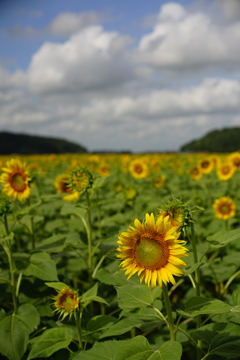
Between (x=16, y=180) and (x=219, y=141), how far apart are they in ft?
169

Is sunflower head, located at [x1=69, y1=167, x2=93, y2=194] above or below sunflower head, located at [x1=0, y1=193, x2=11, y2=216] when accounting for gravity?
above

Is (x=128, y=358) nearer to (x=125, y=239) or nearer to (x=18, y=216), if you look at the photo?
(x=125, y=239)

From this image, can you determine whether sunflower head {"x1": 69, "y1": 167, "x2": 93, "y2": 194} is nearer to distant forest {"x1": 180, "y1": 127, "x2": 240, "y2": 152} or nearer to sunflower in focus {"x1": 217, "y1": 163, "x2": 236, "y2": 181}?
sunflower in focus {"x1": 217, "y1": 163, "x2": 236, "y2": 181}

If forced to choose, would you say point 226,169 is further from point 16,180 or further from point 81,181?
point 81,181

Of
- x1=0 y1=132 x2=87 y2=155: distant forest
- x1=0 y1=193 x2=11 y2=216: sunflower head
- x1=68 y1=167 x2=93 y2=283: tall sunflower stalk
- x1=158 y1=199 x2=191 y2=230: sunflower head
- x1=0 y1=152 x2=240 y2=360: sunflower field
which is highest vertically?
x1=0 y1=132 x2=87 y2=155: distant forest

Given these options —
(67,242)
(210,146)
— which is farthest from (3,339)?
(210,146)

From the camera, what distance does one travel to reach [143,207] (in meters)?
5.13

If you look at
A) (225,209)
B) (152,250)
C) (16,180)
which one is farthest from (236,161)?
(152,250)

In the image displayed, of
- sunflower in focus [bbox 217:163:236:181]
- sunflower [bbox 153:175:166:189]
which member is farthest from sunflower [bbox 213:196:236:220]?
sunflower in focus [bbox 217:163:236:181]

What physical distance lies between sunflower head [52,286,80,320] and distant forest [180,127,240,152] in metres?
48.4

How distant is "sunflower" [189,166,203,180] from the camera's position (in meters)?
6.98

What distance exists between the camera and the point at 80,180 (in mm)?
2719

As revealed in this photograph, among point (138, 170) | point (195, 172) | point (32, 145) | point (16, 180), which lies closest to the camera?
point (16, 180)

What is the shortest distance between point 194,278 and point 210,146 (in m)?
52.3
